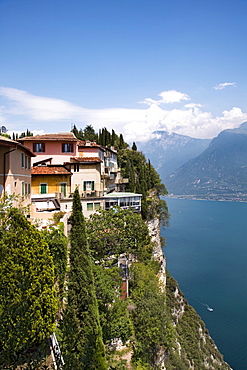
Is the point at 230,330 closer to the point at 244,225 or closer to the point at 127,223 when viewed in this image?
the point at 127,223

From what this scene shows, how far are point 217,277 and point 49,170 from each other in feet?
152

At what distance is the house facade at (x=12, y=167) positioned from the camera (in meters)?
13.0

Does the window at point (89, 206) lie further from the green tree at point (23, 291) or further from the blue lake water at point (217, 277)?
the blue lake water at point (217, 277)

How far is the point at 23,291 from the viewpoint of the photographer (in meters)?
8.70

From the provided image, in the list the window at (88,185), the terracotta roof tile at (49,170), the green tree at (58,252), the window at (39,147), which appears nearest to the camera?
the green tree at (58,252)

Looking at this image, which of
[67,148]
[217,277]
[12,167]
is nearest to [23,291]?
[12,167]

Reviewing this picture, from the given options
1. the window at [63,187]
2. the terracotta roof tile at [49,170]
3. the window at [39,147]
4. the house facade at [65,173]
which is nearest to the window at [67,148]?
the house facade at [65,173]

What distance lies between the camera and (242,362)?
38125 mm

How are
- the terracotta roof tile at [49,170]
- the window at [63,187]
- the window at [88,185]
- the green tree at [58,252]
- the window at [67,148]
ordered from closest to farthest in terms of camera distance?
the green tree at [58,252] → the terracotta roof tile at [49,170] → the window at [63,187] → the window at [88,185] → the window at [67,148]

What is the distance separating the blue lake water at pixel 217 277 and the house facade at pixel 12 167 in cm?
3665

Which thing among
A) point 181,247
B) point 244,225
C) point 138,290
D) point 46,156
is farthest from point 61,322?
point 244,225

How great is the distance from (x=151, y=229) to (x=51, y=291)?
27.1 m

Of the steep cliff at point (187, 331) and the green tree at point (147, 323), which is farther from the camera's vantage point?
the steep cliff at point (187, 331)

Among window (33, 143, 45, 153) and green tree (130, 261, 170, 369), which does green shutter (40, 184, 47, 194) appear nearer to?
window (33, 143, 45, 153)
